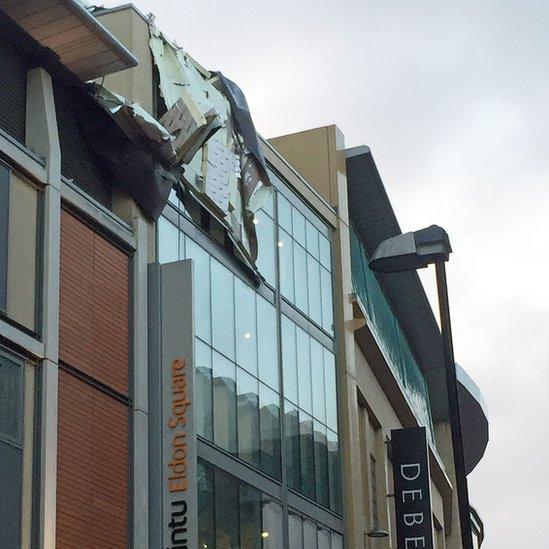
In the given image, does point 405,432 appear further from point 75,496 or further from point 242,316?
point 75,496

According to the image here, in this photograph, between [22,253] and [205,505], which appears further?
[205,505]

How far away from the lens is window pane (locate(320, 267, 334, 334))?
39.8 metres

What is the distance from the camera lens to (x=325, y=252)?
40875mm

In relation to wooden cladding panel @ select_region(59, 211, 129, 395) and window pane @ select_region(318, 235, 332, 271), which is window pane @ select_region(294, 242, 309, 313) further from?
wooden cladding panel @ select_region(59, 211, 129, 395)

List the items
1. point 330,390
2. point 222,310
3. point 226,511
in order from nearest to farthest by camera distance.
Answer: point 226,511
point 222,310
point 330,390

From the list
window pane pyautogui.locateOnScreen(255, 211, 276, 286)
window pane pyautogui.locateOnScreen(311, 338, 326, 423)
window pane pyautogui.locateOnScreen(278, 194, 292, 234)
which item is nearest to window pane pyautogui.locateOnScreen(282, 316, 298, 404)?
window pane pyautogui.locateOnScreen(255, 211, 276, 286)

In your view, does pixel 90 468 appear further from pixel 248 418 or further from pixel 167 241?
pixel 248 418

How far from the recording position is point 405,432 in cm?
4450

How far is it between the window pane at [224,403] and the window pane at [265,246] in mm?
4230

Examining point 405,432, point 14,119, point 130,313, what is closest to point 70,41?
point 14,119

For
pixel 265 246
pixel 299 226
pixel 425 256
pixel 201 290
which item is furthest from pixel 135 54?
pixel 299 226

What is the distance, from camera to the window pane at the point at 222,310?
30.9 m

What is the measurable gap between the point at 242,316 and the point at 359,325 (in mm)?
9256

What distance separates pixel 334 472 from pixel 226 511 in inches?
347
